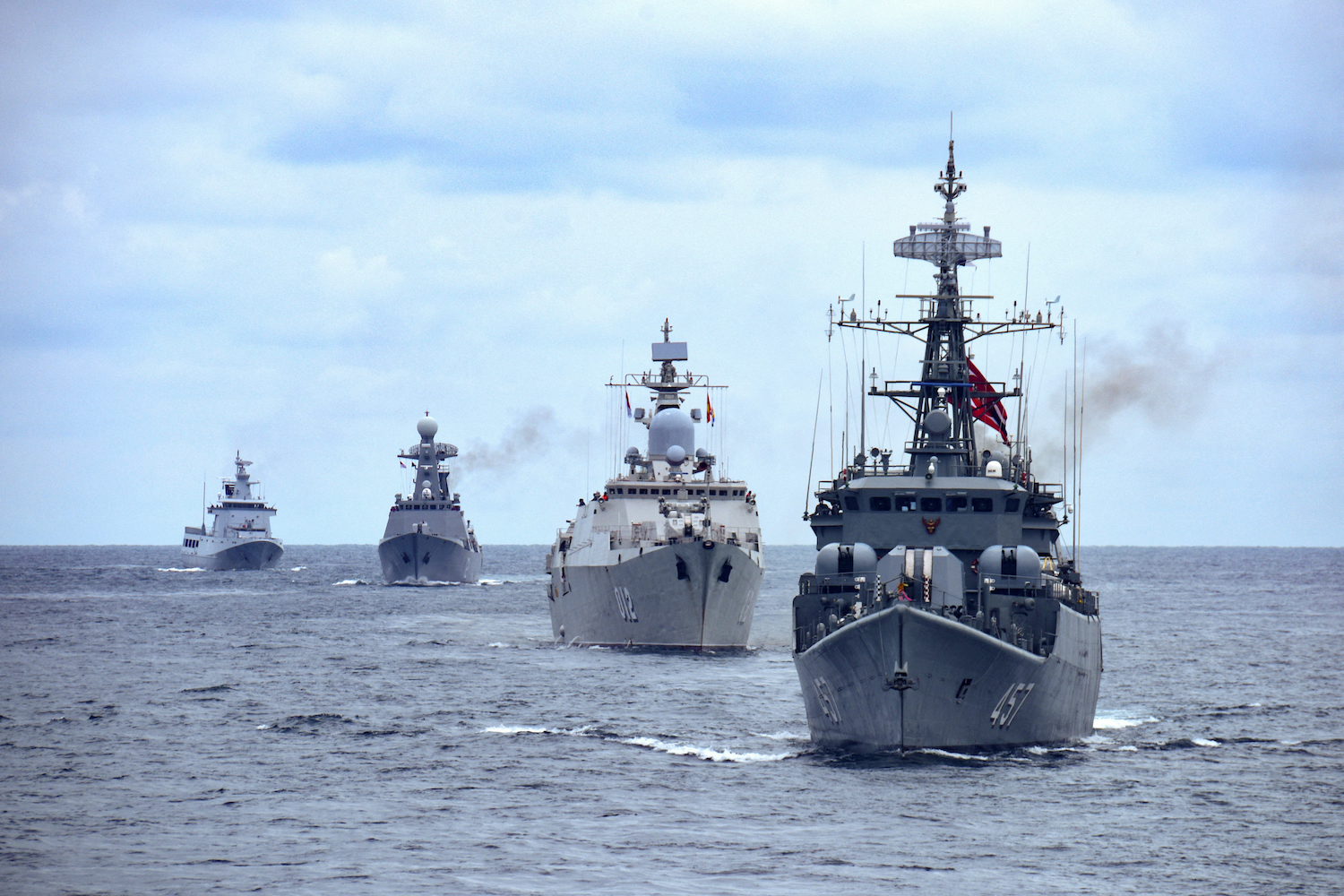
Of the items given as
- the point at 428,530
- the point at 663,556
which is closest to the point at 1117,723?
the point at 663,556

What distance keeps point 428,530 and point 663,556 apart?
61326 millimetres

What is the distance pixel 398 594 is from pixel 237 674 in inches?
2072

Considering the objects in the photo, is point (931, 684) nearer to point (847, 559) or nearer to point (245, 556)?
point (847, 559)

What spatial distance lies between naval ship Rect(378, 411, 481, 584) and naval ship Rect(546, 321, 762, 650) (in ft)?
157

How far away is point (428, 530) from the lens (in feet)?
365

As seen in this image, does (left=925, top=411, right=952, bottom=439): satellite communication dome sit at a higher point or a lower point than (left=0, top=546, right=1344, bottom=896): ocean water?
higher

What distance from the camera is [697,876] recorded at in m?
21.8

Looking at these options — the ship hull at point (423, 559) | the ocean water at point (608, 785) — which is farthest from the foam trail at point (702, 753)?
the ship hull at point (423, 559)

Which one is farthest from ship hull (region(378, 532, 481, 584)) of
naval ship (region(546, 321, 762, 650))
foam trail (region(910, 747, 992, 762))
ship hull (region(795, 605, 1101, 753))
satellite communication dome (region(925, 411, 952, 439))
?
foam trail (region(910, 747, 992, 762))

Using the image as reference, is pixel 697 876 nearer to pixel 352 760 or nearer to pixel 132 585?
pixel 352 760

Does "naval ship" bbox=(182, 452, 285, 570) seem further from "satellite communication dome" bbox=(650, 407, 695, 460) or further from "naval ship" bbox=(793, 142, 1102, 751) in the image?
"naval ship" bbox=(793, 142, 1102, 751)

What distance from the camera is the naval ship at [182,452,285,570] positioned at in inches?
5655

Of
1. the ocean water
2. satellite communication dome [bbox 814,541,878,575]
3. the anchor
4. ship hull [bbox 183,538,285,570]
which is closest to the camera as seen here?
the ocean water

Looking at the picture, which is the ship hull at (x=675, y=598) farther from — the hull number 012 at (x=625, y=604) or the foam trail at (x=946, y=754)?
the foam trail at (x=946, y=754)
